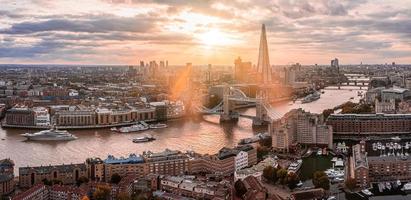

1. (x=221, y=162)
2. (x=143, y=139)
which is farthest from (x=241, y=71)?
(x=221, y=162)

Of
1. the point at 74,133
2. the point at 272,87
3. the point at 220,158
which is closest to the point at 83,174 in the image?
the point at 220,158

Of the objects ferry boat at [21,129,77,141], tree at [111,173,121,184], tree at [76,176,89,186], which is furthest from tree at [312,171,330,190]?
ferry boat at [21,129,77,141]

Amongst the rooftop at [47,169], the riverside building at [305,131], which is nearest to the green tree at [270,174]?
the riverside building at [305,131]

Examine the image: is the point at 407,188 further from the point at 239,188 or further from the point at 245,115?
the point at 245,115

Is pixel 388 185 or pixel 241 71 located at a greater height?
pixel 241 71

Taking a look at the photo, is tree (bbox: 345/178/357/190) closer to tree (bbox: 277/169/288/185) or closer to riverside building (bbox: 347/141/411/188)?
riverside building (bbox: 347/141/411/188)

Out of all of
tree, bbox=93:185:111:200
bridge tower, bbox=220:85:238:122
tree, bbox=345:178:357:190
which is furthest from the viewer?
bridge tower, bbox=220:85:238:122
